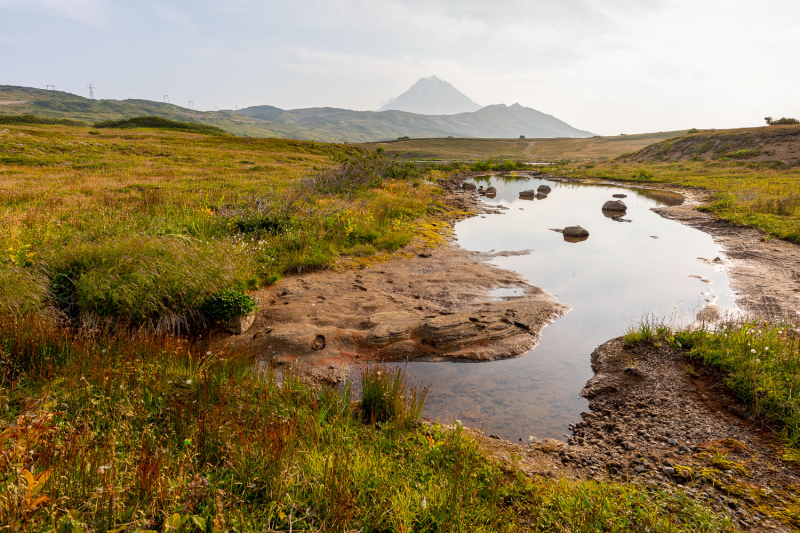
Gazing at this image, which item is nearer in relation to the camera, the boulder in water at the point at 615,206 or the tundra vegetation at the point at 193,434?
the tundra vegetation at the point at 193,434

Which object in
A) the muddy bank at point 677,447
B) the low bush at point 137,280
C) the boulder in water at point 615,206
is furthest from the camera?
the boulder in water at point 615,206

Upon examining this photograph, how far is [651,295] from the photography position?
1044 cm

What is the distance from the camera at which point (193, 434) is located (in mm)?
3502

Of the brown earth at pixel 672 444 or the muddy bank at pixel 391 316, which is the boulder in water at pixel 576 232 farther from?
the brown earth at pixel 672 444

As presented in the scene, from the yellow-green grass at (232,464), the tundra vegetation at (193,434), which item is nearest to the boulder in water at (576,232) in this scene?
the tundra vegetation at (193,434)

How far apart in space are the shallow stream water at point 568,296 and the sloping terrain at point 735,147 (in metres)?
32.6

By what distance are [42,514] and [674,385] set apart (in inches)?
291

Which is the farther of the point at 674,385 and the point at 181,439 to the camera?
the point at 674,385

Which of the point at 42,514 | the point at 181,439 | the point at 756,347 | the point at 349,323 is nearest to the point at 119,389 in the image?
the point at 181,439

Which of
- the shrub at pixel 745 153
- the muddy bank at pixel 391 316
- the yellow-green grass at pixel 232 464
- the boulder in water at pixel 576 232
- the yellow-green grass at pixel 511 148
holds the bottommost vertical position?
the muddy bank at pixel 391 316

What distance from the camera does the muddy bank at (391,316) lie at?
709cm

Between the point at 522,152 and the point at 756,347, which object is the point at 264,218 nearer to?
the point at 756,347

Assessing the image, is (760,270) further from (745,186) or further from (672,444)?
(745,186)

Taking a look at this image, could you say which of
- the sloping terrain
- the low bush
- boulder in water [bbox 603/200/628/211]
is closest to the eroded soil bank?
the low bush
